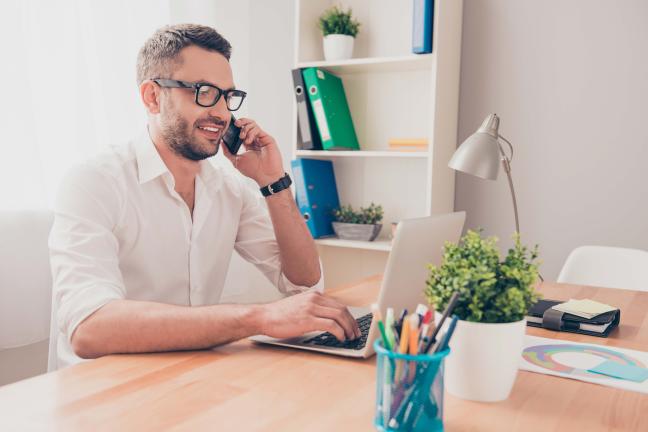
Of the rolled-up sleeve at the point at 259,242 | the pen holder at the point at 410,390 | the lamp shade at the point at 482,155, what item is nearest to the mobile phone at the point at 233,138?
the rolled-up sleeve at the point at 259,242

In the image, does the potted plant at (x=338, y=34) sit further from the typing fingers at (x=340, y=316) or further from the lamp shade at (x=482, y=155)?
the typing fingers at (x=340, y=316)

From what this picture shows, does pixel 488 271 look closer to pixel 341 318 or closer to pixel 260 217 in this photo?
pixel 341 318

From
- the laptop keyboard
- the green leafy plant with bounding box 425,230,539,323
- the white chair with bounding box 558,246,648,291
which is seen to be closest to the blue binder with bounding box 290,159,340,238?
the white chair with bounding box 558,246,648,291

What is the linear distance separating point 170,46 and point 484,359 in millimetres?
1148

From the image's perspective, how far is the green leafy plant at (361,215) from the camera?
8.73 feet

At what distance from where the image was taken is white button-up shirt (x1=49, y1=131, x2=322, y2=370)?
1.24 m

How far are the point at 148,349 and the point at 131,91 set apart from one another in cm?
148

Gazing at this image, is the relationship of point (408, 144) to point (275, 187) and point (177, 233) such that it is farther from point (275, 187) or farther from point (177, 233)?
point (177, 233)

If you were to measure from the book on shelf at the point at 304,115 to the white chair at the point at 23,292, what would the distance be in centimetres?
124

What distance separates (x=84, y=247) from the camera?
1.27 meters

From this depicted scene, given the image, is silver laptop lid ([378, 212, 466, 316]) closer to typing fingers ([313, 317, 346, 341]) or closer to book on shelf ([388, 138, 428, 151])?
typing fingers ([313, 317, 346, 341])

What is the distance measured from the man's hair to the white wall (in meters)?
1.43

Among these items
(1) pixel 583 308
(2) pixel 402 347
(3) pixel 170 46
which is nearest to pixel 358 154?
(3) pixel 170 46

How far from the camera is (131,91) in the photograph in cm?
226
